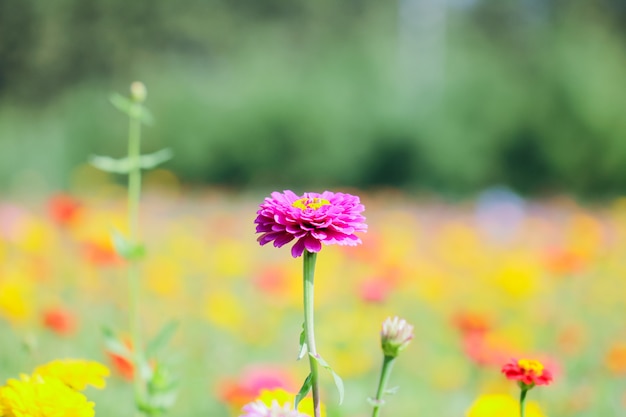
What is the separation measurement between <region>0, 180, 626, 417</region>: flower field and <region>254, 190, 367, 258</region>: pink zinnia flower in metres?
0.48

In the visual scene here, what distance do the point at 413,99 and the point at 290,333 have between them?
22.6ft

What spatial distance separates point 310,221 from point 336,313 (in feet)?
5.55

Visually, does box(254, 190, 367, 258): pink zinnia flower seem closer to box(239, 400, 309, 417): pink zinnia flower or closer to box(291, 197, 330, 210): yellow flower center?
box(291, 197, 330, 210): yellow flower center

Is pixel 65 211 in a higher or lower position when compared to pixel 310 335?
higher

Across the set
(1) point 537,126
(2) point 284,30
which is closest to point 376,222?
(1) point 537,126

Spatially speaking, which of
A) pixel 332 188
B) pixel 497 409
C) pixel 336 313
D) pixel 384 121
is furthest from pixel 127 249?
pixel 384 121

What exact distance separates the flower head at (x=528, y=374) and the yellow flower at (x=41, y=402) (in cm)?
41

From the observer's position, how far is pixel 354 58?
9.74 m

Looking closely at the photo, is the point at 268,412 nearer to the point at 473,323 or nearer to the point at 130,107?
the point at 130,107

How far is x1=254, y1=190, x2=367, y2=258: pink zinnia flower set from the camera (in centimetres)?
76

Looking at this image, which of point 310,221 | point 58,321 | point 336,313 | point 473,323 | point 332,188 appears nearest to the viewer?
point 310,221

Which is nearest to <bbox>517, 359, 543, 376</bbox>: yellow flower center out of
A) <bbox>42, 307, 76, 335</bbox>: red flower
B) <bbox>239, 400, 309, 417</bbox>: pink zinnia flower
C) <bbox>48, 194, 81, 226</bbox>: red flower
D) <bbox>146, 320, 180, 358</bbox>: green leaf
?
<bbox>239, 400, 309, 417</bbox>: pink zinnia flower

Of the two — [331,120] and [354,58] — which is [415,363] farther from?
[354,58]

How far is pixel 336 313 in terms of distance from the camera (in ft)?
7.95
